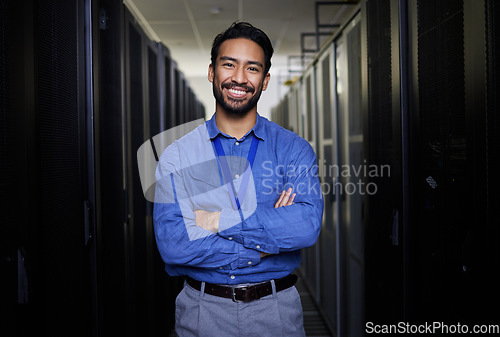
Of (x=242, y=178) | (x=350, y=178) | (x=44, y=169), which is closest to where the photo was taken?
(x=44, y=169)

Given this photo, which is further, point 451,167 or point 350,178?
point 350,178

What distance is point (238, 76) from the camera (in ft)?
4.40

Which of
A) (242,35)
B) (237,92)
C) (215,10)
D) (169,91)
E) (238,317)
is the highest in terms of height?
(215,10)

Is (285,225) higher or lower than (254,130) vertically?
lower

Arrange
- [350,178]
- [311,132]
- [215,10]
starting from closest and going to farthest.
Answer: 1. [350,178]
2. [311,132]
3. [215,10]

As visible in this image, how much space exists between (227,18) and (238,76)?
4.69 metres

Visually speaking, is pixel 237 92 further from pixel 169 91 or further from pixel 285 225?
pixel 169 91

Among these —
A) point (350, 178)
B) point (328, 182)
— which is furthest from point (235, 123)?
point (328, 182)

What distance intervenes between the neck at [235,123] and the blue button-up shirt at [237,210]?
0.8 inches

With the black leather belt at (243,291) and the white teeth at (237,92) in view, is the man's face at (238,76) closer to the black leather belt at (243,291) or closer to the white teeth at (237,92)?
the white teeth at (237,92)

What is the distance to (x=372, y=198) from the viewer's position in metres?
1.75

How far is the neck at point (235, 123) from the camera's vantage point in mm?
1402

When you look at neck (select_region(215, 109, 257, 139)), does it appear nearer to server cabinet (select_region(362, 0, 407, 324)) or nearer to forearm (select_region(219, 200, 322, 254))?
forearm (select_region(219, 200, 322, 254))

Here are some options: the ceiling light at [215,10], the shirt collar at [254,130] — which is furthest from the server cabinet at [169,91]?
the ceiling light at [215,10]
